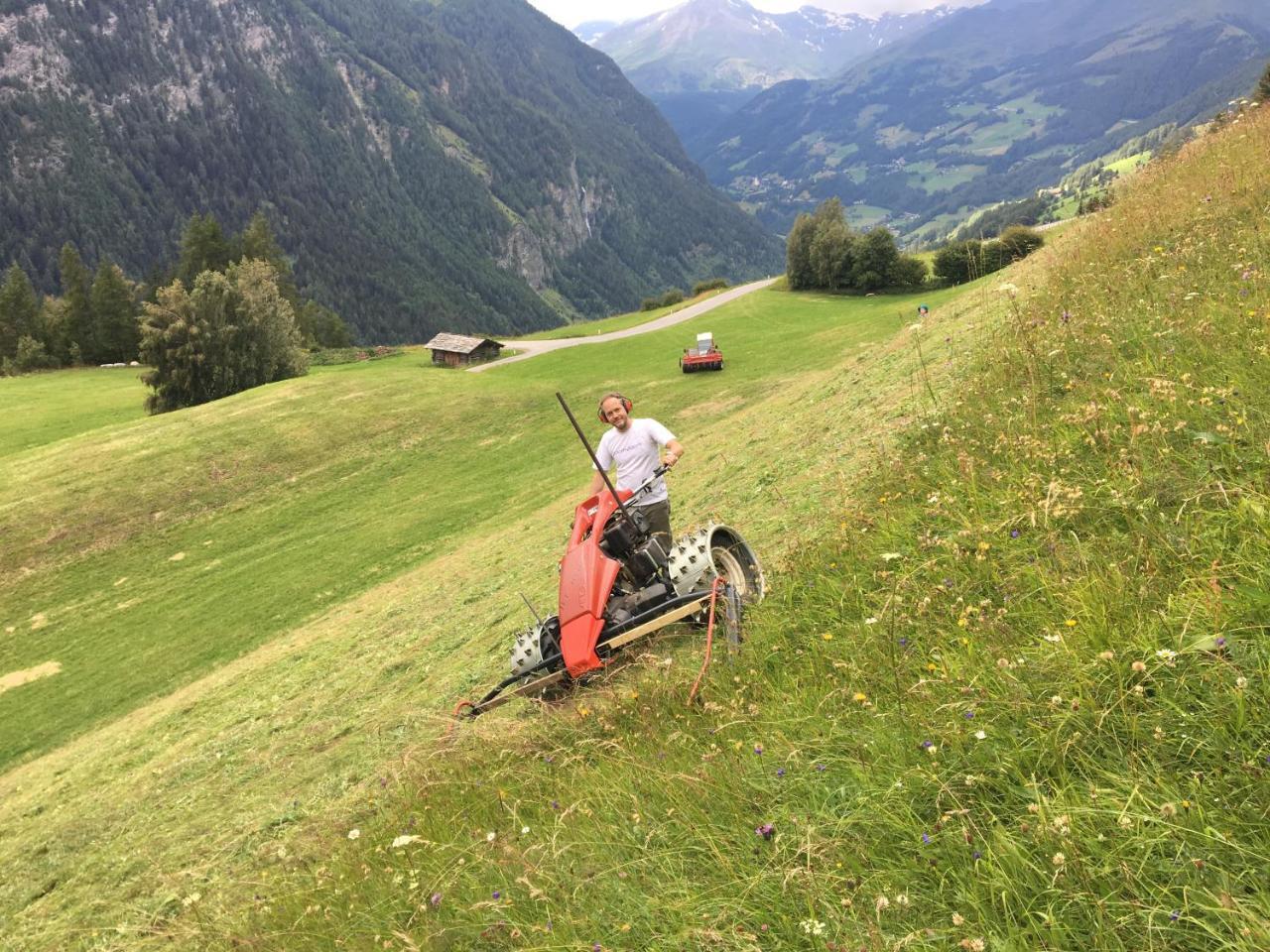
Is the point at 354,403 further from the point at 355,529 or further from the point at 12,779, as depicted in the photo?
the point at 12,779

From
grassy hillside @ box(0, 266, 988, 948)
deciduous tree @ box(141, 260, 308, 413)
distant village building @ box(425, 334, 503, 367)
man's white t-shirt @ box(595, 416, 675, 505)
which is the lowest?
grassy hillside @ box(0, 266, 988, 948)

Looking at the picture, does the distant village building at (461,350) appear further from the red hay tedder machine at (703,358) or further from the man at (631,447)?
the man at (631,447)

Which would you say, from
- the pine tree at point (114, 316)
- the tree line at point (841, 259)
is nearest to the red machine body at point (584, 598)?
the tree line at point (841, 259)

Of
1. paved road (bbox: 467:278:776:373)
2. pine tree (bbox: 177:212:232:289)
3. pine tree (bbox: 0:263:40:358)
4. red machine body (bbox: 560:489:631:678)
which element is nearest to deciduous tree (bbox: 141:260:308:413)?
paved road (bbox: 467:278:776:373)

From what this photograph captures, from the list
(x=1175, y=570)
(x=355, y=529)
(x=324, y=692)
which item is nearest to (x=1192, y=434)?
(x=1175, y=570)

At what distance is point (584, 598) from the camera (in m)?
6.39

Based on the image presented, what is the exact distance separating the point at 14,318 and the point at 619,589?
11464 cm

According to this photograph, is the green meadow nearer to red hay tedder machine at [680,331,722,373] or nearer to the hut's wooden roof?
red hay tedder machine at [680,331,722,373]

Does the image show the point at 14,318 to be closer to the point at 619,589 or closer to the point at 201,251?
the point at 201,251

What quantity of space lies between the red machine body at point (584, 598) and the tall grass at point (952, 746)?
350 mm

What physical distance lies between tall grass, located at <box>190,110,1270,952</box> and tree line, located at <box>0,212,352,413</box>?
188ft

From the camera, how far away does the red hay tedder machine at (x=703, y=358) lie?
44.2 metres

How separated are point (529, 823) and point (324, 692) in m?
9.45

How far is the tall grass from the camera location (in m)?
2.49
